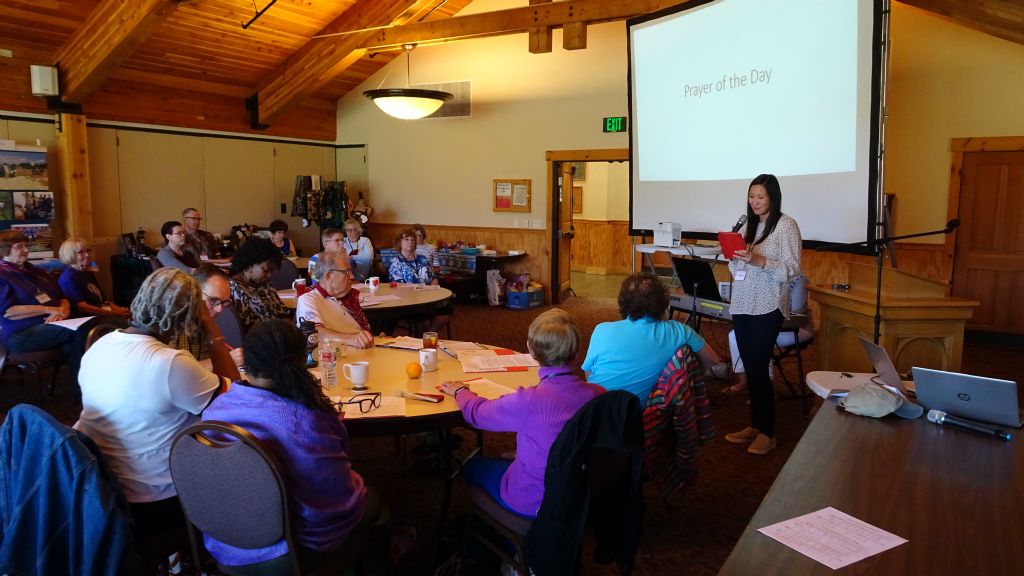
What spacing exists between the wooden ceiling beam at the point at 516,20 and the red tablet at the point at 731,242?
3528 millimetres

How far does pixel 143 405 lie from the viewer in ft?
6.96

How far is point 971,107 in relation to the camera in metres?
6.78

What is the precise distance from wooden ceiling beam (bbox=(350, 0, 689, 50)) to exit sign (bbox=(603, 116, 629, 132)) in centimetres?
166

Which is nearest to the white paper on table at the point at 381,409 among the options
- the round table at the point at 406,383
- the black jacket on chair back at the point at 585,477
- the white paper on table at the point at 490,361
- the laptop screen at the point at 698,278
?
the round table at the point at 406,383

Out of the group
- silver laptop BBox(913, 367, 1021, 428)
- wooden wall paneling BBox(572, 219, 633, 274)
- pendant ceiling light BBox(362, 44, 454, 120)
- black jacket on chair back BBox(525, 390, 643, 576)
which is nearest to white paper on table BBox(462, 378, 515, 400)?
black jacket on chair back BBox(525, 390, 643, 576)

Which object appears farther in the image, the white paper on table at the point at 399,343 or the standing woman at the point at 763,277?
the standing woman at the point at 763,277

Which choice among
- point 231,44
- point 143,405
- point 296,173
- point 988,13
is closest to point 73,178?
point 231,44

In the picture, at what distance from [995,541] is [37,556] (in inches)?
94.1

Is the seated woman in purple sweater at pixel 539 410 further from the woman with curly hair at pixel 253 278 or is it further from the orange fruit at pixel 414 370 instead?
the woman with curly hair at pixel 253 278

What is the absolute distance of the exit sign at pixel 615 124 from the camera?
8836 millimetres

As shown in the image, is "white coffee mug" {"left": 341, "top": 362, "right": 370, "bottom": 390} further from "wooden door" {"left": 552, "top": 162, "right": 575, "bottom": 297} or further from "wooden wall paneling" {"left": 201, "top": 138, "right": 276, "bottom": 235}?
"wooden wall paneling" {"left": 201, "top": 138, "right": 276, "bottom": 235}

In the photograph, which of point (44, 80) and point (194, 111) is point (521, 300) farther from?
point (44, 80)

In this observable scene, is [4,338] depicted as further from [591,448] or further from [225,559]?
[591,448]

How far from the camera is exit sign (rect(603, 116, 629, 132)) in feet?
29.0
